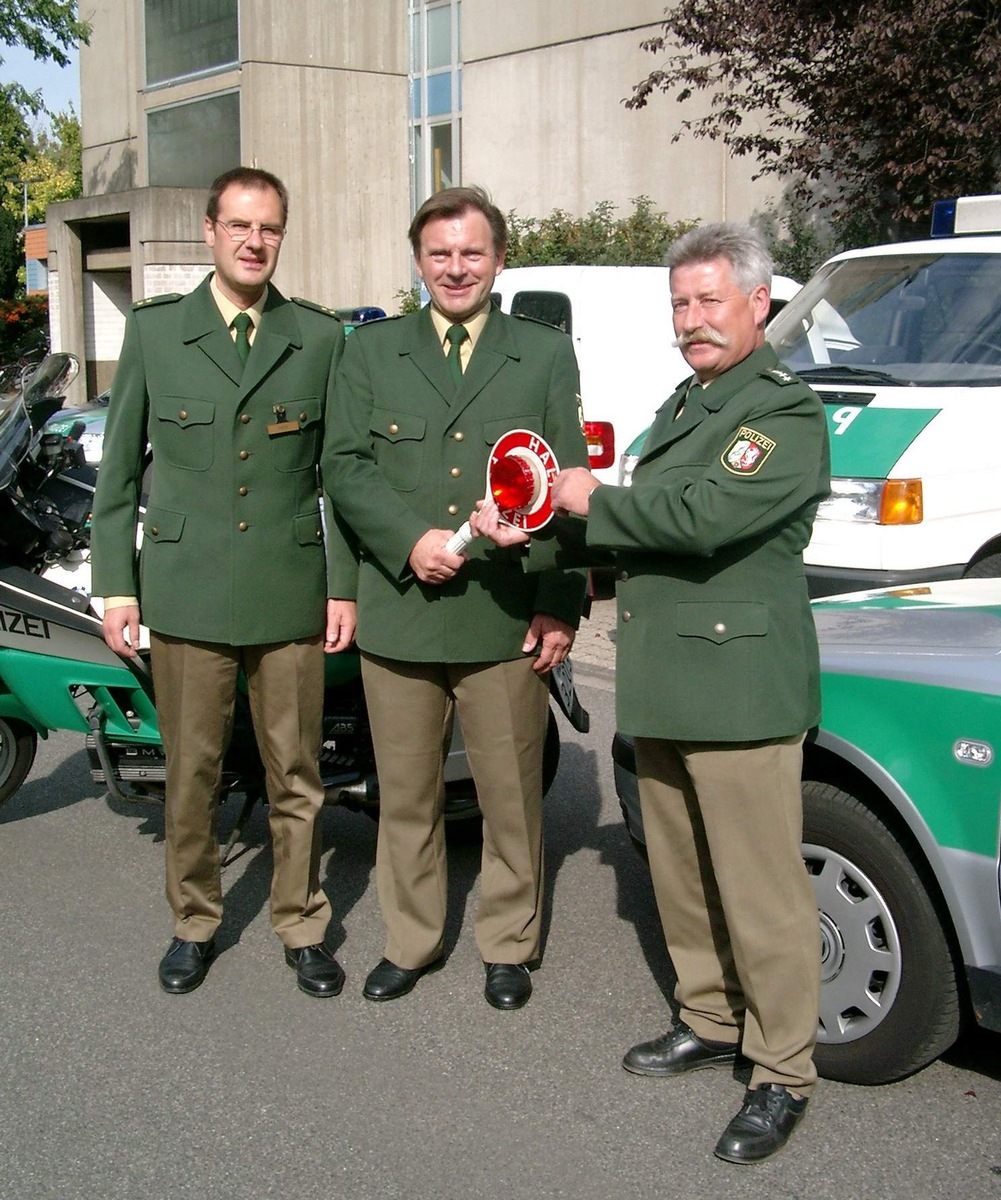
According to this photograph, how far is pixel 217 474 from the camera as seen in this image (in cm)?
386

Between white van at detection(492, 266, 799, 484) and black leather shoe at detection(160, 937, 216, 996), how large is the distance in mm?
6552

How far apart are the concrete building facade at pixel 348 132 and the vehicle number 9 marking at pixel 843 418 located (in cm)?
1170

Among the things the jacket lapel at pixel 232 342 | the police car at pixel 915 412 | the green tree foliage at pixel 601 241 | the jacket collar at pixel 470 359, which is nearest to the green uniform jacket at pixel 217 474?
the jacket lapel at pixel 232 342

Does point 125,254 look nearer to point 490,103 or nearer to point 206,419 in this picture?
point 490,103

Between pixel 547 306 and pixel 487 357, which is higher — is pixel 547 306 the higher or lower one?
the higher one

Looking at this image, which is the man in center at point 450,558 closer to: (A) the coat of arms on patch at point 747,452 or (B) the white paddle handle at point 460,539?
(B) the white paddle handle at point 460,539

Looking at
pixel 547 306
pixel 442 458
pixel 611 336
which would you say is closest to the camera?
pixel 442 458

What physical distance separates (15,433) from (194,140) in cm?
2578

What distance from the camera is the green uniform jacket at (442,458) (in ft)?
12.2

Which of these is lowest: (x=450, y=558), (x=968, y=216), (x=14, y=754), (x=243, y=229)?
(x=14, y=754)

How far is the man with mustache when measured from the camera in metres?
3.02

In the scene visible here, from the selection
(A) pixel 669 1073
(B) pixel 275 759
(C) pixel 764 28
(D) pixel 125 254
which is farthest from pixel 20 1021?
(D) pixel 125 254

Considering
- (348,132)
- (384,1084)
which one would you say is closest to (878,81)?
(384,1084)

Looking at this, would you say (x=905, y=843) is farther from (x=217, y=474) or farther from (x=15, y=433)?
(x=15, y=433)
